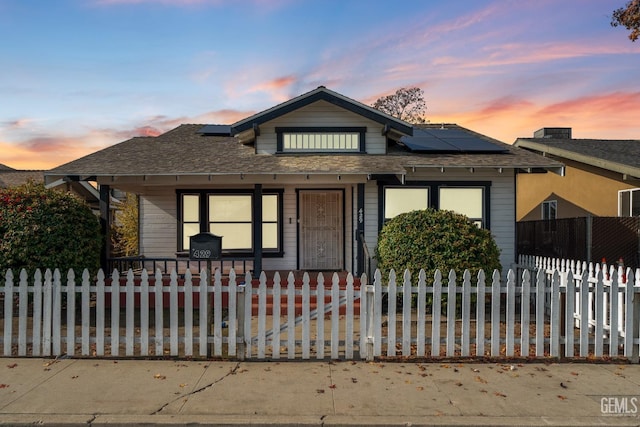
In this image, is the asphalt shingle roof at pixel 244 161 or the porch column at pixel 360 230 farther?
the porch column at pixel 360 230

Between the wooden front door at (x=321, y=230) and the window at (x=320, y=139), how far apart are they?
1.26 metres

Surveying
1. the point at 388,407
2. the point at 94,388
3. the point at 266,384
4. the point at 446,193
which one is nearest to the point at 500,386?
the point at 388,407

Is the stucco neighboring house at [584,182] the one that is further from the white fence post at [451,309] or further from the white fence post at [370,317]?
the white fence post at [370,317]

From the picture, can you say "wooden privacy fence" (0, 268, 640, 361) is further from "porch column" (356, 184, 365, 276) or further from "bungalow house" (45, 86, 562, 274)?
"porch column" (356, 184, 365, 276)

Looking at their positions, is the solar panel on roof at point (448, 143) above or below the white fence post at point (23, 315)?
above

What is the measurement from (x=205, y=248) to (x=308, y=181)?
302 cm

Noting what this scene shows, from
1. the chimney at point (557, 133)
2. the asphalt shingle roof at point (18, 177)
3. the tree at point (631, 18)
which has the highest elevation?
the tree at point (631, 18)

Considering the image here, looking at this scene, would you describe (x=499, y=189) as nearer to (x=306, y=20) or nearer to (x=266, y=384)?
(x=306, y=20)

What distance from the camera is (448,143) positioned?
43.2ft

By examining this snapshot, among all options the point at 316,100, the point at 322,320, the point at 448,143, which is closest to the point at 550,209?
the point at 448,143

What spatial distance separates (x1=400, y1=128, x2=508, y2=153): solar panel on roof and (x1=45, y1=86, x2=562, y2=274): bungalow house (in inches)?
2.1

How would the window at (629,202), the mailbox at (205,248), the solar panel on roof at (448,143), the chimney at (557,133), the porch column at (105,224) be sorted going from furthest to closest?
the chimney at (557,133) → the window at (629,202) → the solar panel on roof at (448,143) → the porch column at (105,224) → the mailbox at (205,248)

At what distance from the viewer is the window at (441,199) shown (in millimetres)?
11938

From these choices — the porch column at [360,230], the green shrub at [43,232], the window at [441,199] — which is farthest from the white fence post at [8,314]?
the window at [441,199]
